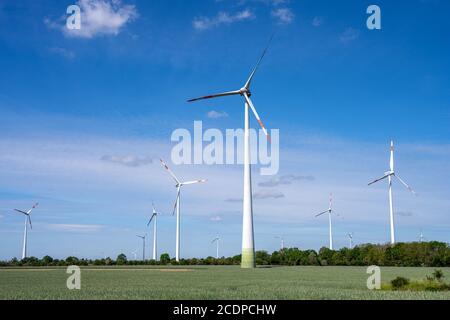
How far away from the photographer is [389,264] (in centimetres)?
11181

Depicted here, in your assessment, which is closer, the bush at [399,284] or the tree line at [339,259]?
the bush at [399,284]

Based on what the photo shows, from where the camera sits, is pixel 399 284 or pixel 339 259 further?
pixel 339 259

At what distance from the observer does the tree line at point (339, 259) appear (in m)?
109

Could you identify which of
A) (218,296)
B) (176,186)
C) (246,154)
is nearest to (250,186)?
(246,154)

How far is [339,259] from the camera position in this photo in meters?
115

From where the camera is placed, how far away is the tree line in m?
109

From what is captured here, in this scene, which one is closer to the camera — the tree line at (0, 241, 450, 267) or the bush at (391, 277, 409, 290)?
the bush at (391, 277, 409, 290)
